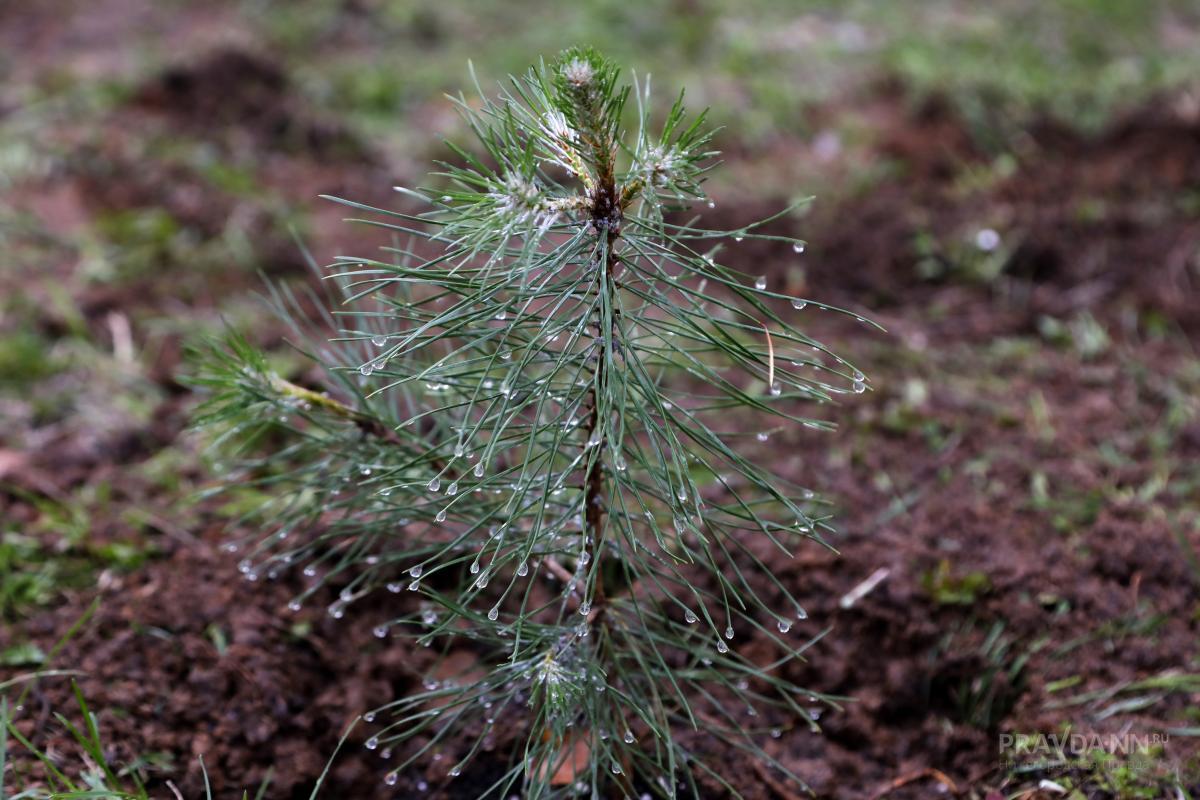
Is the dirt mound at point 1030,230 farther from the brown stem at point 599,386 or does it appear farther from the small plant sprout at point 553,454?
the brown stem at point 599,386

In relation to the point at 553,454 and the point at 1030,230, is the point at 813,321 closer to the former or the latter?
the point at 1030,230

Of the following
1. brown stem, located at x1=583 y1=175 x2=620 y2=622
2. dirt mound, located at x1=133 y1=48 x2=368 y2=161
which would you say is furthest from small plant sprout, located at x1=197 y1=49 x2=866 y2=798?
dirt mound, located at x1=133 y1=48 x2=368 y2=161

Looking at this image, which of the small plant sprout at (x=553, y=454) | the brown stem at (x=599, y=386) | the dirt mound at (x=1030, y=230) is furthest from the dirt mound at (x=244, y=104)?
the brown stem at (x=599, y=386)

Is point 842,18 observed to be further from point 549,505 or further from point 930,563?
point 549,505

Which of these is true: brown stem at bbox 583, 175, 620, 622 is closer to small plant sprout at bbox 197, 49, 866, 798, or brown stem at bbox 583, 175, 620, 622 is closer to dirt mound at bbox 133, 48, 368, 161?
small plant sprout at bbox 197, 49, 866, 798

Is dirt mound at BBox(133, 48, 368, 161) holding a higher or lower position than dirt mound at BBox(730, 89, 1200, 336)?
higher

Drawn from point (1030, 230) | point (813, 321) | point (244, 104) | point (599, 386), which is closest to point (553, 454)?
point (599, 386)
